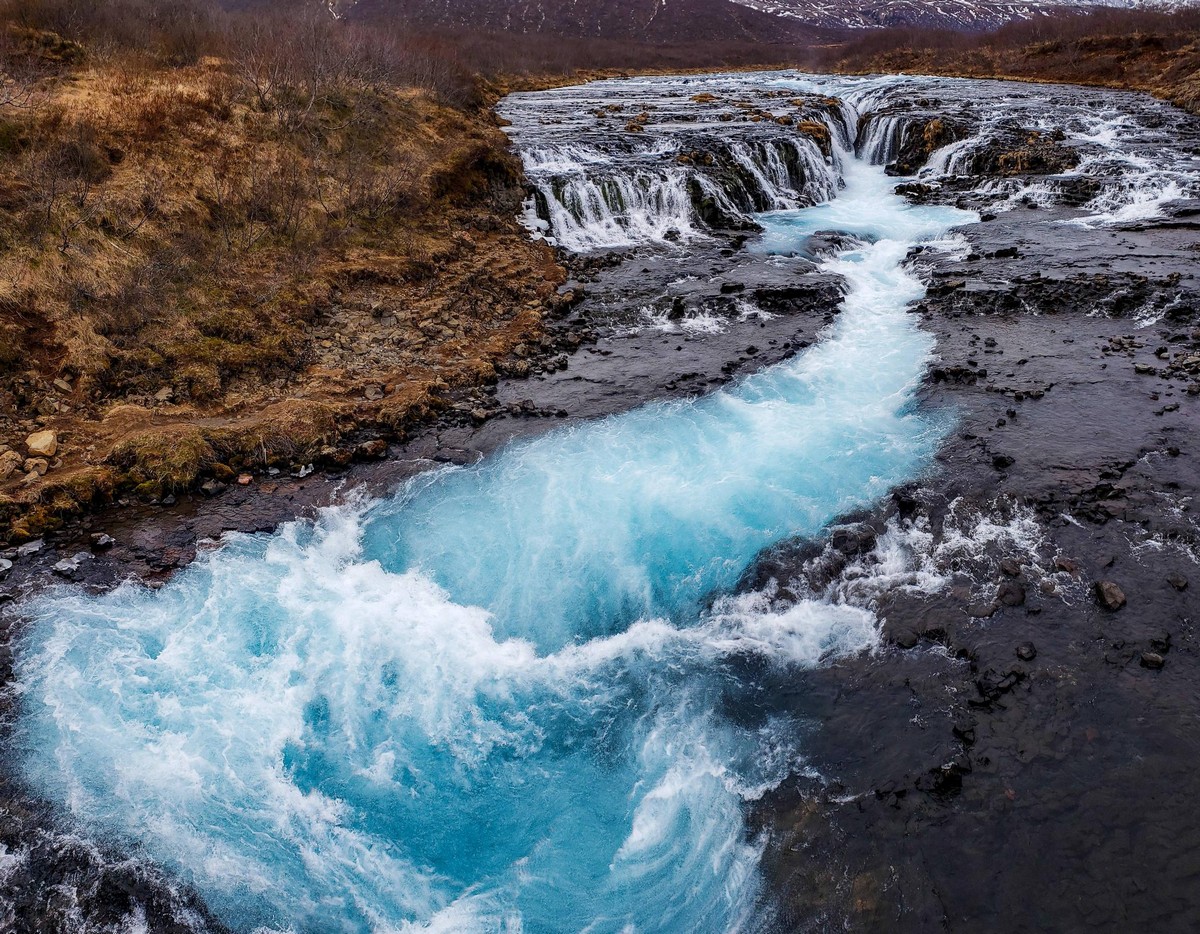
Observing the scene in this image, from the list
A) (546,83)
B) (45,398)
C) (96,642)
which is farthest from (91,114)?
(546,83)

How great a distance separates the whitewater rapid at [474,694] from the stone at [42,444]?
3581 mm

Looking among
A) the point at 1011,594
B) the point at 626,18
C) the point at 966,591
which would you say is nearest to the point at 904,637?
the point at 966,591

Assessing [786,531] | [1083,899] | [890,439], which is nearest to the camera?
[1083,899]

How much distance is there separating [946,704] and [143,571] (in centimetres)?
1250

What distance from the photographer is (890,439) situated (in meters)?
14.5

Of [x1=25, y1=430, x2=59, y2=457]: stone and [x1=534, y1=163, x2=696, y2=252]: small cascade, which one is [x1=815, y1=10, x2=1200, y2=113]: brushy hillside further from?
[x1=25, y1=430, x2=59, y2=457]: stone

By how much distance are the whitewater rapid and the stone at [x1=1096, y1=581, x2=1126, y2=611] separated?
9.71ft

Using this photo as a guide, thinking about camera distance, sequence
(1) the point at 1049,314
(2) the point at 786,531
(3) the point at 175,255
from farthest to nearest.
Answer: (1) the point at 1049,314 < (3) the point at 175,255 < (2) the point at 786,531

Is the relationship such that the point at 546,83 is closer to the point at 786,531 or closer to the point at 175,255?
the point at 175,255

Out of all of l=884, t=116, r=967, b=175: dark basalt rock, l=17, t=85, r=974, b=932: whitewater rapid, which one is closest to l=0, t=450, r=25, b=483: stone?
l=17, t=85, r=974, b=932: whitewater rapid

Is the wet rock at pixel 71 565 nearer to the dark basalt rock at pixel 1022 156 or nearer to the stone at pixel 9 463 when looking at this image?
A: the stone at pixel 9 463

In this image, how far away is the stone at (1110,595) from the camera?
9727 millimetres

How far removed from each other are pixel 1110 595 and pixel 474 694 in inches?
373

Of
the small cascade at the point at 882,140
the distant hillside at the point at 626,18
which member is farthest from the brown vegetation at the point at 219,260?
the distant hillside at the point at 626,18
